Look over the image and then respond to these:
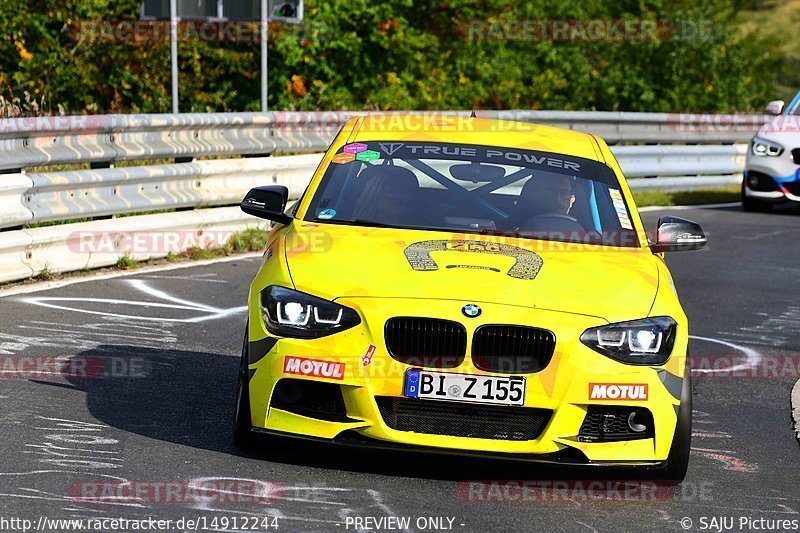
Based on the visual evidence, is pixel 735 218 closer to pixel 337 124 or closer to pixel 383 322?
pixel 337 124

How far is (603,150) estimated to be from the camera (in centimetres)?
792

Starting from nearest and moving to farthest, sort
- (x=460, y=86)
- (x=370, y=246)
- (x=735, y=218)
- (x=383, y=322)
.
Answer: (x=383, y=322) < (x=370, y=246) < (x=735, y=218) < (x=460, y=86)

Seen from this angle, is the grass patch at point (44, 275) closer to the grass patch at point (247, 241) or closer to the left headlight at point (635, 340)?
the grass patch at point (247, 241)

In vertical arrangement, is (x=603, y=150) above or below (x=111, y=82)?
above

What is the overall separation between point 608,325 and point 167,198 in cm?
709

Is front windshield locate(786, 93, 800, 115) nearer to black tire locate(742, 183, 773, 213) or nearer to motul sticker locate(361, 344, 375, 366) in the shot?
black tire locate(742, 183, 773, 213)

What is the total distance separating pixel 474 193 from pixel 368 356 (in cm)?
179

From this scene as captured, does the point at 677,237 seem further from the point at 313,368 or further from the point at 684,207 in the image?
the point at 684,207

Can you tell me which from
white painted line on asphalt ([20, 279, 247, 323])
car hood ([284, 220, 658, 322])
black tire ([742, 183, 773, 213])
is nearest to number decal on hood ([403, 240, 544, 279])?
car hood ([284, 220, 658, 322])

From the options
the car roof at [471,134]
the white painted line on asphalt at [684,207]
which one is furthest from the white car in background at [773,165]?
the car roof at [471,134]

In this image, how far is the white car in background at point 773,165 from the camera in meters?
18.5

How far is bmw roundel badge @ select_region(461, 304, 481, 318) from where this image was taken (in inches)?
Result: 233

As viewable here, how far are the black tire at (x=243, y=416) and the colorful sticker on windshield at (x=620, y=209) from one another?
2001 millimetres

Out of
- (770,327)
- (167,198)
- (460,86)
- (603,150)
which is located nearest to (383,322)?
(603,150)
